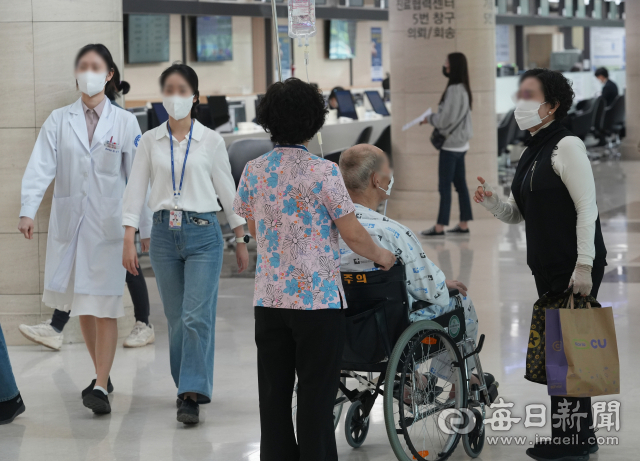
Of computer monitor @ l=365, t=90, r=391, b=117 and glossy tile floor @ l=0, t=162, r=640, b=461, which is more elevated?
computer monitor @ l=365, t=90, r=391, b=117

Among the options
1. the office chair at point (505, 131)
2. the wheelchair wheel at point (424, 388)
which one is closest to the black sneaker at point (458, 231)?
the office chair at point (505, 131)

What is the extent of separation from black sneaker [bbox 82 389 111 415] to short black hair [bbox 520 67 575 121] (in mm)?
2096

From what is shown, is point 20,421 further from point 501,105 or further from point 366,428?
point 501,105

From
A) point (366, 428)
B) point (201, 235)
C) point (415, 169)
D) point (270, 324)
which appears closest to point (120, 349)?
point (201, 235)

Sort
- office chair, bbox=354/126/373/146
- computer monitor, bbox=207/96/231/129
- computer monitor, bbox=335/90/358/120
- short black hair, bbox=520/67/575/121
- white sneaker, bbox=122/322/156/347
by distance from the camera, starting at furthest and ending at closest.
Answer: computer monitor, bbox=335/90/358/120 < office chair, bbox=354/126/373/146 < computer monitor, bbox=207/96/231/129 < white sneaker, bbox=122/322/156/347 < short black hair, bbox=520/67/575/121

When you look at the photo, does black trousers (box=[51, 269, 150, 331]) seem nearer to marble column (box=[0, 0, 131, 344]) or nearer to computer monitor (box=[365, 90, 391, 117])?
marble column (box=[0, 0, 131, 344])

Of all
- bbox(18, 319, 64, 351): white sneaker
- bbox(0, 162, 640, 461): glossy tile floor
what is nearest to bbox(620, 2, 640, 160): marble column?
bbox(0, 162, 640, 461): glossy tile floor

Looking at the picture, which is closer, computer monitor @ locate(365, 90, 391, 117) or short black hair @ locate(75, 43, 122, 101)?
short black hair @ locate(75, 43, 122, 101)

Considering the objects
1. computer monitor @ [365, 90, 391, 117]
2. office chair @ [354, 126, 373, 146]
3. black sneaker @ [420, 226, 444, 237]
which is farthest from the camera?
computer monitor @ [365, 90, 391, 117]

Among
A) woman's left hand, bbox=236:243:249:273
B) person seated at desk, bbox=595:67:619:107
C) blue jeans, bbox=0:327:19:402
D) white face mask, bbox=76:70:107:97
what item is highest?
person seated at desk, bbox=595:67:619:107

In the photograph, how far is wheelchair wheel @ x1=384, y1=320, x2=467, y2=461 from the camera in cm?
290

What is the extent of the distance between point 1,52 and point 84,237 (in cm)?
163

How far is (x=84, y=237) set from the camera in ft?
12.9

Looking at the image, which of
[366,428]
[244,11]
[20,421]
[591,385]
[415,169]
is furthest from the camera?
[244,11]
